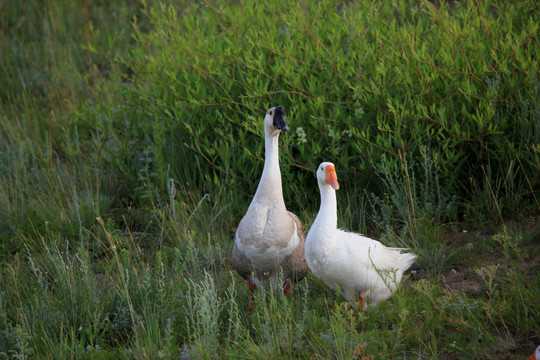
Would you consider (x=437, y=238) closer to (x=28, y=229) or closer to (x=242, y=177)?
(x=242, y=177)

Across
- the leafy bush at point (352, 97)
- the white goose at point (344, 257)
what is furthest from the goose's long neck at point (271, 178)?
the leafy bush at point (352, 97)

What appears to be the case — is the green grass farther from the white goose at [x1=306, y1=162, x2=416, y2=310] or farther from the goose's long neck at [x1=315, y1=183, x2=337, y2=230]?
the goose's long neck at [x1=315, y1=183, x2=337, y2=230]

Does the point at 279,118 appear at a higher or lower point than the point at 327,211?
higher

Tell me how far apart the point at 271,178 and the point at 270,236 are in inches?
18.9

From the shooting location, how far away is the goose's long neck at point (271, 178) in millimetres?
4395

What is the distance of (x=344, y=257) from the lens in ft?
12.9

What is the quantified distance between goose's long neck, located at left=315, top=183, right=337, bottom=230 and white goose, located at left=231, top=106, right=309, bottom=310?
39cm

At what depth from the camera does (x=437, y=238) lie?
16.4ft

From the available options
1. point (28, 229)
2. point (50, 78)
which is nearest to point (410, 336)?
point (28, 229)

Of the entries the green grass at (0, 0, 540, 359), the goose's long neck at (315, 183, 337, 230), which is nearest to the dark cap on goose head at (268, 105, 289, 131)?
the goose's long neck at (315, 183, 337, 230)

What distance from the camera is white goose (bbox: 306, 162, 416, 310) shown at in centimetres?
394

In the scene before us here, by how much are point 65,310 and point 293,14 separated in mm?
3451

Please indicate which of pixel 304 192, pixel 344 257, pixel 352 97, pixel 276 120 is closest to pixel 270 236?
pixel 344 257

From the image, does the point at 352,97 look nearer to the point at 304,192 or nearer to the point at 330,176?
the point at 304,192
